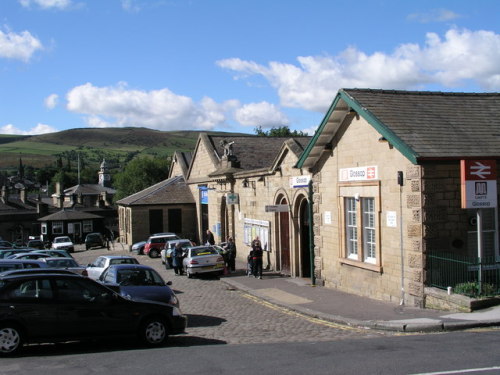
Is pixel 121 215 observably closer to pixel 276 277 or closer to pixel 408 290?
pixel 276 277

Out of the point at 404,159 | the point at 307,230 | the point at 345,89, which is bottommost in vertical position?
the point at 307,230

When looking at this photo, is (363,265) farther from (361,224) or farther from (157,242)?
(157,242)

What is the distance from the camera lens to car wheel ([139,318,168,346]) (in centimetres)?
1093

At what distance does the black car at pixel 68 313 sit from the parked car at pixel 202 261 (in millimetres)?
13603

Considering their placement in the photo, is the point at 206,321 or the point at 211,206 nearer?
the point at 206,321

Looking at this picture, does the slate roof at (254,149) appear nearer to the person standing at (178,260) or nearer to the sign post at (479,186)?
the person standing at (178,260)

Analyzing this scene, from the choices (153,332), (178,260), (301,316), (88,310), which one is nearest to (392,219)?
(301,316)

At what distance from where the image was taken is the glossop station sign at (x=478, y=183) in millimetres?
13680

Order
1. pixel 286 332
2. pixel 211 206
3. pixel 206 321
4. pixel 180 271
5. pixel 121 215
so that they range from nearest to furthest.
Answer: pixel 286 332 → pixel 206 321 → pixel 180 271 → pixel 211 206 → pixel 121 215

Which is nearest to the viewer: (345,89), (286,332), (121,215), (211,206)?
(286,332)

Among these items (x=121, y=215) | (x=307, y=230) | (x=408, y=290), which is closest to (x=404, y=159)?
(x=408, y=290)

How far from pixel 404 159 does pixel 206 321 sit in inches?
268

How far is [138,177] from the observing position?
74062 mm

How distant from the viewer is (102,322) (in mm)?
10461
